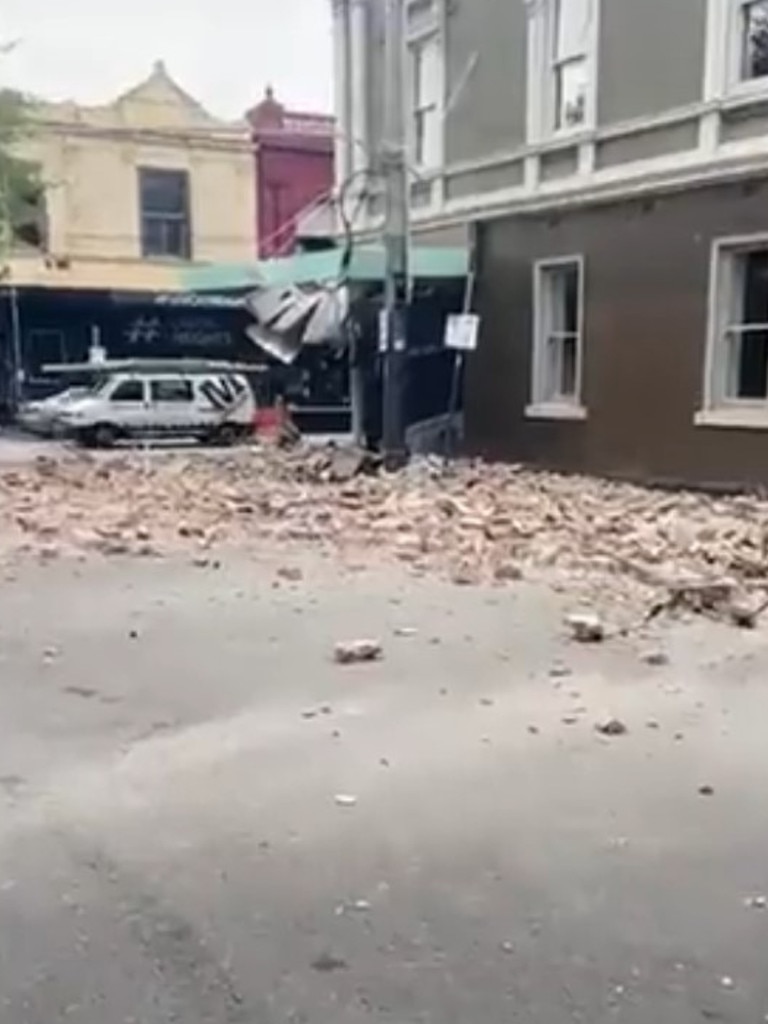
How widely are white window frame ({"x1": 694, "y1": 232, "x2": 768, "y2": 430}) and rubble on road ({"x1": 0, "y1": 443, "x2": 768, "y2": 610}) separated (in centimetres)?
87

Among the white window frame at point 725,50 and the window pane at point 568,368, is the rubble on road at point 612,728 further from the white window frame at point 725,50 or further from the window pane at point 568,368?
the window pane at point 568,368

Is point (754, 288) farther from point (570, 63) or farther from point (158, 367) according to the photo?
point (158, 367)

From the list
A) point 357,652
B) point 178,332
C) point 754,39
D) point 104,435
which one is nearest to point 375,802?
point 357,652

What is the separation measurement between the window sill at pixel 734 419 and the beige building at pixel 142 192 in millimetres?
17858

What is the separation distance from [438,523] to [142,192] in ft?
70.3

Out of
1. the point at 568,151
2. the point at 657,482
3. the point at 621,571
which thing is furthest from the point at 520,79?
the point at 621,571

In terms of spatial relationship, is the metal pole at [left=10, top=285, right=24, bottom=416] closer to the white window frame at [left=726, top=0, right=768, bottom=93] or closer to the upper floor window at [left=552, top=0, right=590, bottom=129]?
the upper floor window at [left=552, top=0, right=590, bottom=129]

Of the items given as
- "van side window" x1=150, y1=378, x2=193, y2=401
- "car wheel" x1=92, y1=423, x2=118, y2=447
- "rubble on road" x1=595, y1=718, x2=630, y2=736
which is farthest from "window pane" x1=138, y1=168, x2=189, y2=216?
"rubble on road" x1=595, y1=718, x2=630, y2=736

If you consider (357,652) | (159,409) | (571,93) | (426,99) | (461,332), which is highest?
(426,99)

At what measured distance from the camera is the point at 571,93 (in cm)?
1661

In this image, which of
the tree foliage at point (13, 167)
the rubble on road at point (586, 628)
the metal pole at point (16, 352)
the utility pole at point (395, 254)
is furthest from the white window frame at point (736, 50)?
the metal pole at point (16, 352)

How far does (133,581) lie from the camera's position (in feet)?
30.7

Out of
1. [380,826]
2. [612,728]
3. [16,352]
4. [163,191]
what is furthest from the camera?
[163,191]

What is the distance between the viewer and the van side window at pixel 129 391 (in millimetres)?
23344
